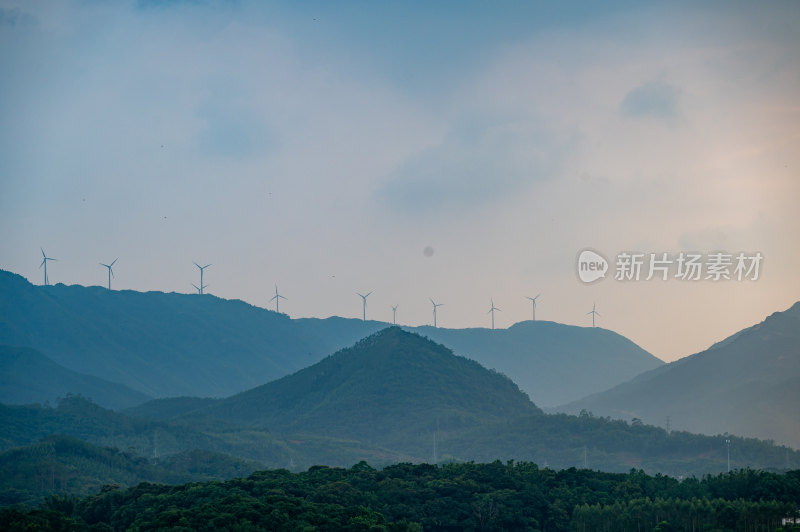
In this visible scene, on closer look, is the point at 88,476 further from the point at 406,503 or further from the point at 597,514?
the point at 597,514

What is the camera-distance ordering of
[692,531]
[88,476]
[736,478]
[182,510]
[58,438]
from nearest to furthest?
1. [182,510]
2. [692,531]
3. [736,478]
4. [88,476]
5. [58,438]

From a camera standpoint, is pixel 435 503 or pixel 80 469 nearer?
pixel 435 503

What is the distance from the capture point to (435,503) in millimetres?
98688

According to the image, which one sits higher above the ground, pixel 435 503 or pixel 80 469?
pixel 435 503

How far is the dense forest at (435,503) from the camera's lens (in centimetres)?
8331

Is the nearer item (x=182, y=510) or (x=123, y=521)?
(x=182, y=510)

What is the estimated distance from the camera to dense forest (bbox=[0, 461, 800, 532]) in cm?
8331

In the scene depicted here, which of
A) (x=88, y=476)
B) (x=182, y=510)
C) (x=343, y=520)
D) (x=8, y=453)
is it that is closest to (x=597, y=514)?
(x=343, y=520)

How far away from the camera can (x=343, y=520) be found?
84.8 meters

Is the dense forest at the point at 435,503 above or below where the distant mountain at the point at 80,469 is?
above

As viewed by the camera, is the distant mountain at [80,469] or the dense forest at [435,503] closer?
the dense forest at [435,503]

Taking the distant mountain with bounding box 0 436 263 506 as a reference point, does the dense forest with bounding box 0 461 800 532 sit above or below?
above

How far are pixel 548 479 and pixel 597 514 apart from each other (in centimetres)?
1522

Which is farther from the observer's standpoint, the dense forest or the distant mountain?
the distant mountain
